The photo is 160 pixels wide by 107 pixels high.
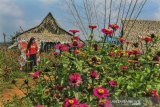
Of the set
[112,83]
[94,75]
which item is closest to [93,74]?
[94,75]

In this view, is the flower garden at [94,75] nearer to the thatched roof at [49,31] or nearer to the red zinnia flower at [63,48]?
the red zinnia flower at [63,48]

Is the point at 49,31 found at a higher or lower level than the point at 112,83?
higher

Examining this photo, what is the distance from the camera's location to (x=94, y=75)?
4.91 meters

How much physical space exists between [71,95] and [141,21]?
37.0 metres

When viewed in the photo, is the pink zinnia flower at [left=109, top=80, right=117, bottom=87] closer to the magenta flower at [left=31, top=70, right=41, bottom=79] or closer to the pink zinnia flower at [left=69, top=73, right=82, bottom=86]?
the pink zinnia flower at [left=69, top=73, right=82, bottom=86]

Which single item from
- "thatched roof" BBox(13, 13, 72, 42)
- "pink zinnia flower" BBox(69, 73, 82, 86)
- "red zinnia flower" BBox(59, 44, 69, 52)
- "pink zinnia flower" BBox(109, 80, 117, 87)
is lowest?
"pink zinnia flower" BBox(109, 80, 117, 87)

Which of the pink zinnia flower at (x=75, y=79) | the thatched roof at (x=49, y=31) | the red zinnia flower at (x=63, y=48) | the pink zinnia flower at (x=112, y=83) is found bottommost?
the pink zinnia flower at (x=112, y=83)

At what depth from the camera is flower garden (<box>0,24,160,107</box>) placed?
16.3ft

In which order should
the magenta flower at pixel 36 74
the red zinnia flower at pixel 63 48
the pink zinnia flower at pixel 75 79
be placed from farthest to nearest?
the red zinnia flower at pixel 63 48
the magenta flower at pixel 36 74
the pink zinnia flower at pixel 75 79

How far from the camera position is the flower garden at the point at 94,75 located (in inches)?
196

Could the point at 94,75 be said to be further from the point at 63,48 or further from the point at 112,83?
the point at 63,48

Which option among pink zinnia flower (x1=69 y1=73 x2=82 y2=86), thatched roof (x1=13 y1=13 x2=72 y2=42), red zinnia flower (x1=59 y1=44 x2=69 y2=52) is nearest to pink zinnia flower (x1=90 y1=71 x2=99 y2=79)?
pink zinnia flower (x1=69 y1=73 x2=82 y2=86)

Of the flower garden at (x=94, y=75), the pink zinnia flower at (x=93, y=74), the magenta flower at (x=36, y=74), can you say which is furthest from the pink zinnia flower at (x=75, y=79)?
the magenta flower at (x=36, y=74)

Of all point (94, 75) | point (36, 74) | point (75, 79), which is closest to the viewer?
point (75, 79)
